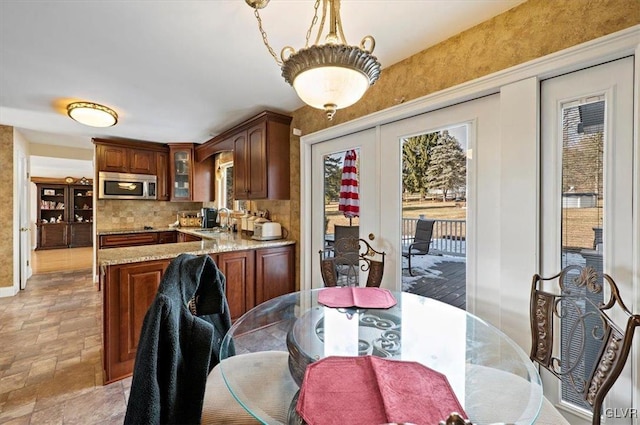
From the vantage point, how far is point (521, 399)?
0.89 meters

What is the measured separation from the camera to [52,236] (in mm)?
8656

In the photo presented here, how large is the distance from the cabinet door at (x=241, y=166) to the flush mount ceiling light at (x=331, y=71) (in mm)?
2210

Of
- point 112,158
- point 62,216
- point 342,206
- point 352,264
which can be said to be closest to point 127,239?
point 112,158

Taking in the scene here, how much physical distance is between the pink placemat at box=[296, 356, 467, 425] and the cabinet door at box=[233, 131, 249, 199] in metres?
2.68

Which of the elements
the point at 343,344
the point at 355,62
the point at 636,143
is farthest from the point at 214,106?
the point at 636,143

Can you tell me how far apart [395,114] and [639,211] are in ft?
4.60

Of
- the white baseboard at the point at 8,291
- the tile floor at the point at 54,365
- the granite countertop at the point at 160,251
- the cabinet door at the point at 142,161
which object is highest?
the cabinet door at the point at 142,161

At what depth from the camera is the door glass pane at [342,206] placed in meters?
2.54

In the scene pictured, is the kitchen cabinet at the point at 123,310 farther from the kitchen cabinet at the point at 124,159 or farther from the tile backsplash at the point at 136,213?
the tile backsplash at the point at 136,213

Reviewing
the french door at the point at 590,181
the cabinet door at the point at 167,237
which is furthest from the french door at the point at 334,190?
the cabinet door at the point at 167,237

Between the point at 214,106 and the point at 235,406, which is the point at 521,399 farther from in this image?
the point at 214,106

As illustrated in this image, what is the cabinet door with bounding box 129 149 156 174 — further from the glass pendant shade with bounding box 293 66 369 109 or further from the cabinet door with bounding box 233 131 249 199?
the glass pendant shade with bounding box 293 66 369 109

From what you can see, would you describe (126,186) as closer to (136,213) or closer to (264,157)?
(136,213)

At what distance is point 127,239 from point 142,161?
1238mm
